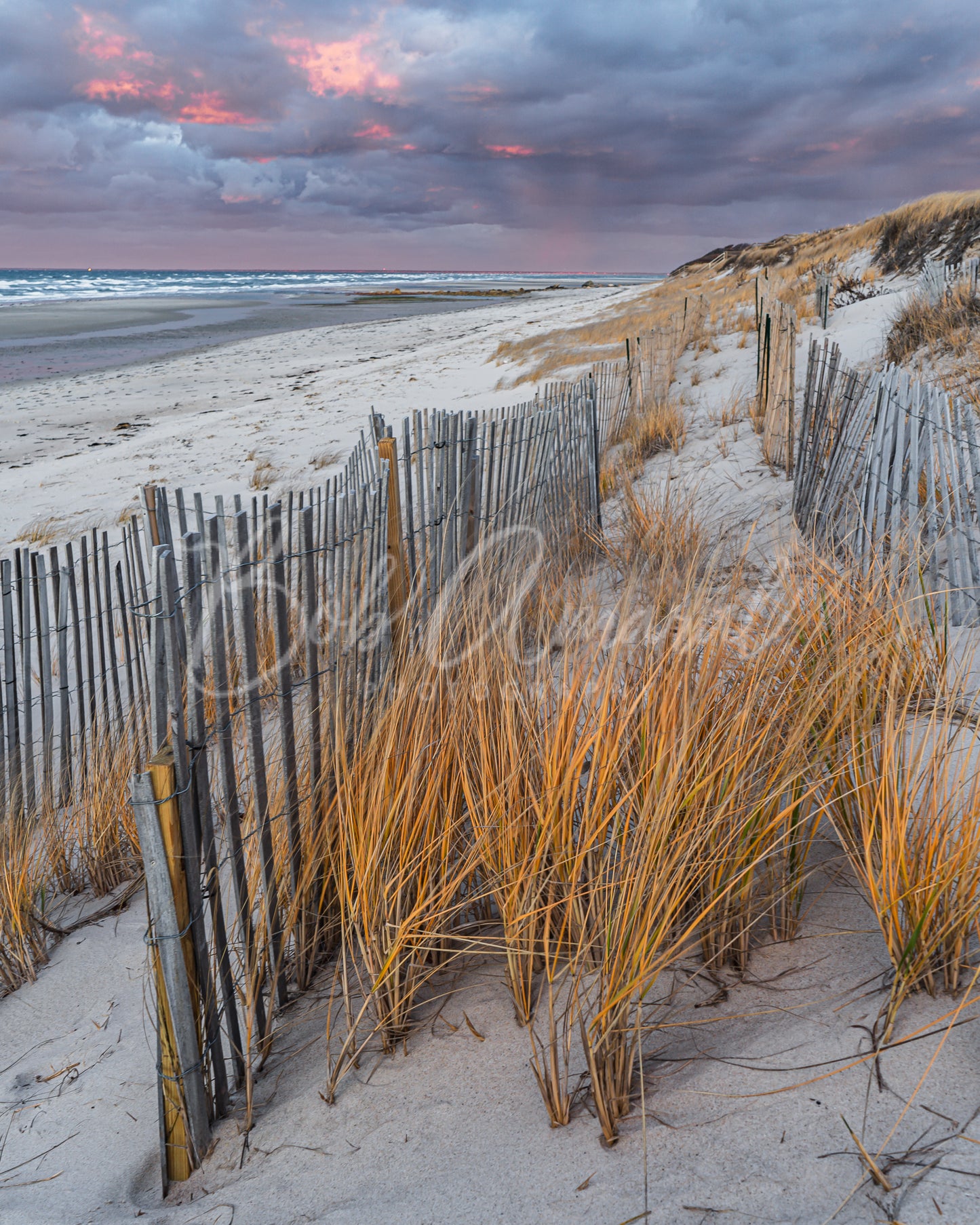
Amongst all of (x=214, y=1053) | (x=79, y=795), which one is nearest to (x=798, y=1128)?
(x=214, y=1053)

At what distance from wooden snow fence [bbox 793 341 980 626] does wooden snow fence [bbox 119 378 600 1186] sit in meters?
1.66

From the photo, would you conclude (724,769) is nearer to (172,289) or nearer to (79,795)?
(79,795)

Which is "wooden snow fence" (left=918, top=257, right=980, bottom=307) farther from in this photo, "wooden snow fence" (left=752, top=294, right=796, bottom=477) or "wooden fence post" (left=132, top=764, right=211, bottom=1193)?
"wooden fence post" (left=132, top=764, right=211, bottom=1193)

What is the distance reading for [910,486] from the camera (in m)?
3.30

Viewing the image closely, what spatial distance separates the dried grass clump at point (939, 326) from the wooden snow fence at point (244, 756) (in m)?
5.46

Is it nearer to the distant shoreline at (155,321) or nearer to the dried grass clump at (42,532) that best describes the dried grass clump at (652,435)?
the dried grass clump at (42,532)

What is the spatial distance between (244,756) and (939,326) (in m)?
6.85

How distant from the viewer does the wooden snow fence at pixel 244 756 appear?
1546mm

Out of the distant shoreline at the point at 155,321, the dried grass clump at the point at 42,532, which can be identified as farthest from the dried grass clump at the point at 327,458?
the distant shoreline at the point at 155,321

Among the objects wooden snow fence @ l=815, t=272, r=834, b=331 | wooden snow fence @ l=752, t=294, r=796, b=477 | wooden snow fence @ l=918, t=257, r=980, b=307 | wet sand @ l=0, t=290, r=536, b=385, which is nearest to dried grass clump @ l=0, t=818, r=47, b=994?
wooden snow fence @ l=752, t=294, r=796, b=477

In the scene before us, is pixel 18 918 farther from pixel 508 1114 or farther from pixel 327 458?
pixel 327 458

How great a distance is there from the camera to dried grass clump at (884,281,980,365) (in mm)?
6297

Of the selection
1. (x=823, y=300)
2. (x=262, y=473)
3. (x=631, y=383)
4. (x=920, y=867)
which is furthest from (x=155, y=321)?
(x=920, y=867)

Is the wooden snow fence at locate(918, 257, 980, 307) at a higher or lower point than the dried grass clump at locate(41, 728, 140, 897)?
higher
